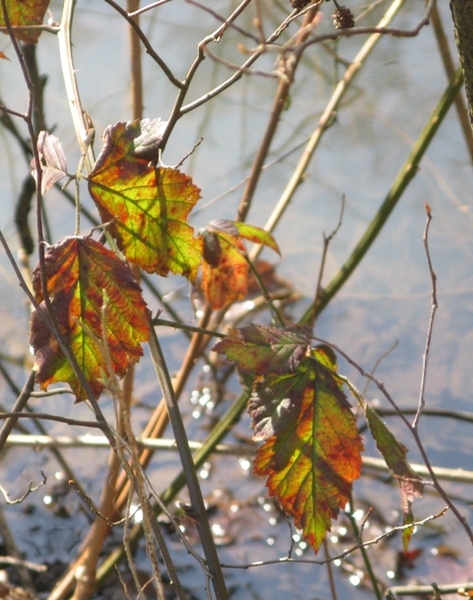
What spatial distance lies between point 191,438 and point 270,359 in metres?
1.44

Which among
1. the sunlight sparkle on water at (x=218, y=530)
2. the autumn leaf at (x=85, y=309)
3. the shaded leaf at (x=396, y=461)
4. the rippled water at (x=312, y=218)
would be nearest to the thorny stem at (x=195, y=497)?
the autumn leaf at (x=85, y=309)

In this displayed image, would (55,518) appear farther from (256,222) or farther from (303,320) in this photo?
(256,222)

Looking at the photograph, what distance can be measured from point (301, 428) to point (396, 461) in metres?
0.13

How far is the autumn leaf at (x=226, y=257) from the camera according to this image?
1281 mm

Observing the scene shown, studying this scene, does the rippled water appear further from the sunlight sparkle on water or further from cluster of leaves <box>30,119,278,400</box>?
cluster of leaves <box>30,119,278,400</box>

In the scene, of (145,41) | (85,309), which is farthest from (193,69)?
(85,309)

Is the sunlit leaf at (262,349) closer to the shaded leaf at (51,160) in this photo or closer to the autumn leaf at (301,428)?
the autumn leaf at (301,428)

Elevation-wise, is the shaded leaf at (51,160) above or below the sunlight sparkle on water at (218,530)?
above

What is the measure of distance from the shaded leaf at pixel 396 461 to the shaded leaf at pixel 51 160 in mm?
503

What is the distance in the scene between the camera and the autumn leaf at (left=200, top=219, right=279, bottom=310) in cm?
128

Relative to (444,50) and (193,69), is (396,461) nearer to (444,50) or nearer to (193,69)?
(193,69)

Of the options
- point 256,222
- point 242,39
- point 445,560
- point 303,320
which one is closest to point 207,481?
point 445,560

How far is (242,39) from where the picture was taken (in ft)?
11.5

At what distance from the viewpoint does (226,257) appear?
1359 millimetres
